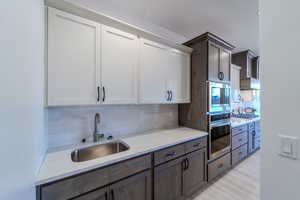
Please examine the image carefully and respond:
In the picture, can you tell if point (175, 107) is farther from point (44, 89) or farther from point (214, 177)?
point (44, 89)

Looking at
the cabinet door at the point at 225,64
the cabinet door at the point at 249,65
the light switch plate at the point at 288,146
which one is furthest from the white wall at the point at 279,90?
the cabinet door at the point at 249,65

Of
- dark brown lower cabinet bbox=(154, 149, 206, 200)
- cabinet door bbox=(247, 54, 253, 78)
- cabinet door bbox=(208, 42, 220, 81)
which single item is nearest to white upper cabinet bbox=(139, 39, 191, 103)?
cabinet door bbox=(208, 42, 220, 81)

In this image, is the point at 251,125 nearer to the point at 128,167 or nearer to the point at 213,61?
the point at 213,61

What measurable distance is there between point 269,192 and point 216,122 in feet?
4.79

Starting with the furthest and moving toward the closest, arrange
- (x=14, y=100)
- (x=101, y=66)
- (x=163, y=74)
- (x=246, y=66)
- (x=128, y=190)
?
(x=246, y=66)
(x=163, y=74)
(x=101, y=66)
(x=128, y=190)
(x=14, y=100)

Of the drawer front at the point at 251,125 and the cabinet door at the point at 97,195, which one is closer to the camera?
the cabinet door at the point at 97,195

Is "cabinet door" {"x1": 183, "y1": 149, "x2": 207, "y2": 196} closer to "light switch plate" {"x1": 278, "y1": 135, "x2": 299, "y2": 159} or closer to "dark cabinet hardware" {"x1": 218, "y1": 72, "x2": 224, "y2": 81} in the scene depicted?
"light switch plate" {"x1": 278, "y1": 135, "x2": 299, "y2": 159}

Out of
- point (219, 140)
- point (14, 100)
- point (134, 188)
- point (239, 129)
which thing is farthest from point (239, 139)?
point (14, 100)

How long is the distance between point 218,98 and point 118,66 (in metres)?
1.77

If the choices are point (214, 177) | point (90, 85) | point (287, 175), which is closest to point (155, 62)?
point (90, 85)

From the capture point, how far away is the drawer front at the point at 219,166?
7.23 feet

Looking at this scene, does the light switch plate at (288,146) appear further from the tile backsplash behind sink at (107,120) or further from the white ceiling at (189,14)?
the white ceiling at (189,14)

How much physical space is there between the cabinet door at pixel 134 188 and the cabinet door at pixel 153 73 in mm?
906

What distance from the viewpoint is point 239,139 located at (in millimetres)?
2881
